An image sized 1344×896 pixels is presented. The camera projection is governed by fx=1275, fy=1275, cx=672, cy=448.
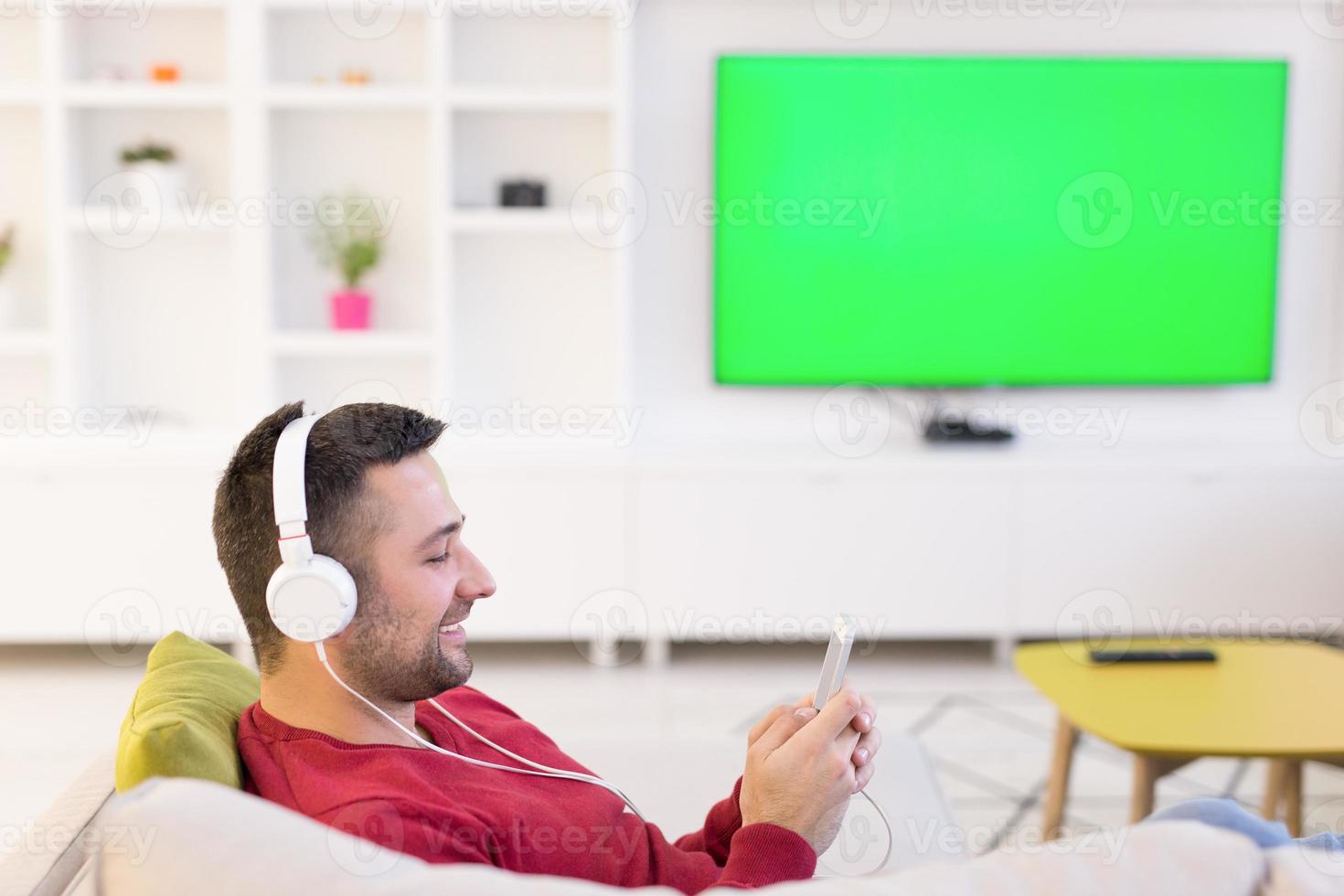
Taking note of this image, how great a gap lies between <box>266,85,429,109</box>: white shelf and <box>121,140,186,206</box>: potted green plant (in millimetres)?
375

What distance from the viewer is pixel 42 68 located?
3.74 metres

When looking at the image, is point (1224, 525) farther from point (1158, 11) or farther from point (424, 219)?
point (424, 219)

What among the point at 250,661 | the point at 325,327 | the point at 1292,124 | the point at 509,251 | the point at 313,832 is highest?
the point at 1292,124

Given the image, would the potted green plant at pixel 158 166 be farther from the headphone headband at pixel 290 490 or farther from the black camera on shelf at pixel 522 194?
the headphone headband at pixel 290 490

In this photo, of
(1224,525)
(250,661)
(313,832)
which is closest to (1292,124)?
(1224,525)

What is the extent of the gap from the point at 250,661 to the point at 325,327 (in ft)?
3.44

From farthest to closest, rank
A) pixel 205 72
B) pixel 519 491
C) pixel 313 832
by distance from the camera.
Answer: pixel 205 72 → pixel 519 491 → pixel 313 832

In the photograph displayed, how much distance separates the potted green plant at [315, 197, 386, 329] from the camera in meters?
3.80
